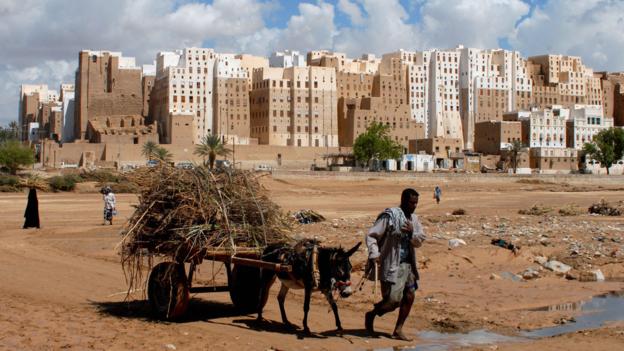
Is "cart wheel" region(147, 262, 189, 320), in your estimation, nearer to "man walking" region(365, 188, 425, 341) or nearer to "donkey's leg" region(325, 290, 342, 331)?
"donkey's leg" region(325, 290, 342, 331)

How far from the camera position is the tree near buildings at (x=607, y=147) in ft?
314

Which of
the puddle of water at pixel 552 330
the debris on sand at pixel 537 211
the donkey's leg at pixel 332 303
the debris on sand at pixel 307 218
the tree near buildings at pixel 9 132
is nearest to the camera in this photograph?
the donkey's leg at pixel 332 303

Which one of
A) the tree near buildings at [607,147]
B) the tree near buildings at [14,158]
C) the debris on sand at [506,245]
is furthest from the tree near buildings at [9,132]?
the debris on sand at [506,245]

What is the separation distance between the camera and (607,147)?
95812 mm

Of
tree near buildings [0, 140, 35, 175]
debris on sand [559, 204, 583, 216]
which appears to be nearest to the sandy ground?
debris on sand [559, 204, 583, 216]

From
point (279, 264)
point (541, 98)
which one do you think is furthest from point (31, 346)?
point (541, 98)

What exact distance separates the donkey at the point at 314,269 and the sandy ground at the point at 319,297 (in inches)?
24.2

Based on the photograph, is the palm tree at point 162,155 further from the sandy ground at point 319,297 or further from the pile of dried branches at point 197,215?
the sandy ground at point 319,297

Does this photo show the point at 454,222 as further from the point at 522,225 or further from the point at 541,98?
the point at 541,98

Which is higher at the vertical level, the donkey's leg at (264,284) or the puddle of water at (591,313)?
the donkey's leg at (264,284)

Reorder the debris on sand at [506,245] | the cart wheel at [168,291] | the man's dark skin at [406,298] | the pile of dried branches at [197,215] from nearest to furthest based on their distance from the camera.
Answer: the man's dark skin at [406,298] < the pile of dried branches at [197,215] < the cart wheel at [168,291] < the debris on sand at [506,245]

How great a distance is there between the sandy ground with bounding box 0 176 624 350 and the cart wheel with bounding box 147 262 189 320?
0.70 feet

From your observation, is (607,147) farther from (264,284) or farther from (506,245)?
(264,284)

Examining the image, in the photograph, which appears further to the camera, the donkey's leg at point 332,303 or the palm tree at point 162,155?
the palm tree at point 162,155
